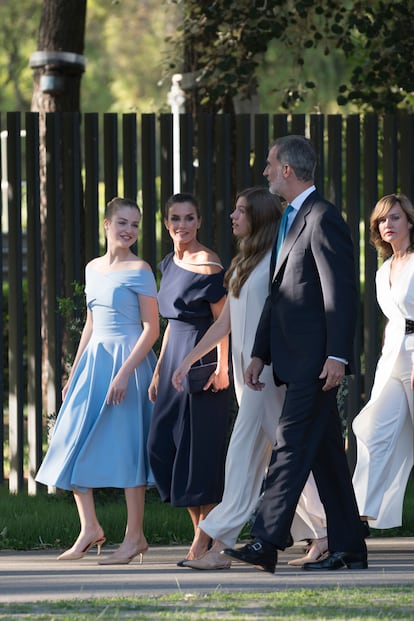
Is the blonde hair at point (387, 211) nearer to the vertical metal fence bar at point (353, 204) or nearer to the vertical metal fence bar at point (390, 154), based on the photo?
the vertical metal fence bar at point (353, 204)

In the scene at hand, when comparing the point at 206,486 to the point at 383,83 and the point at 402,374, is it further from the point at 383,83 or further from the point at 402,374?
the point at 383,83

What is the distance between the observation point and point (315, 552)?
6.56 m

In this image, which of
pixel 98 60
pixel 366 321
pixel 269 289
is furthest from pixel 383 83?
pixel 98 60

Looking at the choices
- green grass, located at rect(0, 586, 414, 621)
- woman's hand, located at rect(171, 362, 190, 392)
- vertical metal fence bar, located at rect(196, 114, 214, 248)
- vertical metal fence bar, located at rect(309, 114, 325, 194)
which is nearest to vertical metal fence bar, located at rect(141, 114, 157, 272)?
vertical metal fence bar, located at rect(196, 114, 214, 248)

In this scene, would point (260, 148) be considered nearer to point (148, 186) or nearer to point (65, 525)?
point (148, 186)

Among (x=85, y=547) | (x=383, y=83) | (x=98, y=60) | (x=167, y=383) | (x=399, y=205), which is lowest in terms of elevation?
(x=85, y=547)

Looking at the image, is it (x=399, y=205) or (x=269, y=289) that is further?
(x=399, y=205)

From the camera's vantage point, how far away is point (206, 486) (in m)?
6.69

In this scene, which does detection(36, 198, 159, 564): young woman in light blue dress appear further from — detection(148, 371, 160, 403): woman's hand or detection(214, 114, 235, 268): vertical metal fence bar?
detection(214, 114, 235, 268): vertical metal fence bar

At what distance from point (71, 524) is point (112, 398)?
3.46 feet

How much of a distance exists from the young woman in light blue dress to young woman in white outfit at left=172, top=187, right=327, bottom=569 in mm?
337

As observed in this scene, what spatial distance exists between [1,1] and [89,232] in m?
27.7

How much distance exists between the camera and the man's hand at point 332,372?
19.8ft

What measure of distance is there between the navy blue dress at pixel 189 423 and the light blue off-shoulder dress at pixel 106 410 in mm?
121
